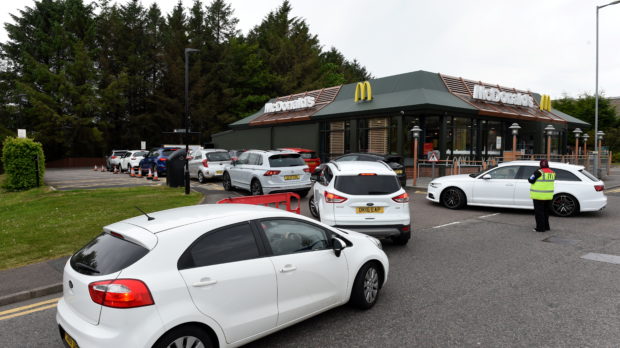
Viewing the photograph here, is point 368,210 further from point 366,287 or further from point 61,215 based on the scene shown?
point 61,215

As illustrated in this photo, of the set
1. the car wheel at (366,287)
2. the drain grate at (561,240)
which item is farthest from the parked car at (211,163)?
the car wheel at (366,287)

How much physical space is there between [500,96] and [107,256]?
26.5 m

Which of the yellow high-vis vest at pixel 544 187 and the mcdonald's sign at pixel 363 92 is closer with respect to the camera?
the yellow high-vis vest at pixel 544 187

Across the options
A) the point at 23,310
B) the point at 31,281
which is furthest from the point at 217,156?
the point at 23,310

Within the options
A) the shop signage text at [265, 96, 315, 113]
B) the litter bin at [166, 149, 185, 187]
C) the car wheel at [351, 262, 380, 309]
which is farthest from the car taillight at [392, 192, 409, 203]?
the shop signage text at [265, 96, 315, 113]

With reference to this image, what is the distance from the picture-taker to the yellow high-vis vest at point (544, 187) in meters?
8.91

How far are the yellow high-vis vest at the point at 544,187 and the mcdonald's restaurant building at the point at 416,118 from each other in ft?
38.6

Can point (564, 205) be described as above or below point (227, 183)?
below

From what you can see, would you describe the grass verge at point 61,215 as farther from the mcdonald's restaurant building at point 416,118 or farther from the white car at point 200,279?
the mcdonald's restaurant building at point 416,118

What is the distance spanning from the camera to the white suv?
13.4 metres

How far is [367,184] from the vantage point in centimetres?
762

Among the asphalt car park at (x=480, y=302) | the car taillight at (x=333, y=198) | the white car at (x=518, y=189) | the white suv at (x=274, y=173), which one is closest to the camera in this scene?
the asphalt car park at (x=480, y=302)

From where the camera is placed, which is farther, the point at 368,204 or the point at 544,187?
the point at 544,187

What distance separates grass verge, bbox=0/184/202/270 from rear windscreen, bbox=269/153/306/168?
2.88 meters
